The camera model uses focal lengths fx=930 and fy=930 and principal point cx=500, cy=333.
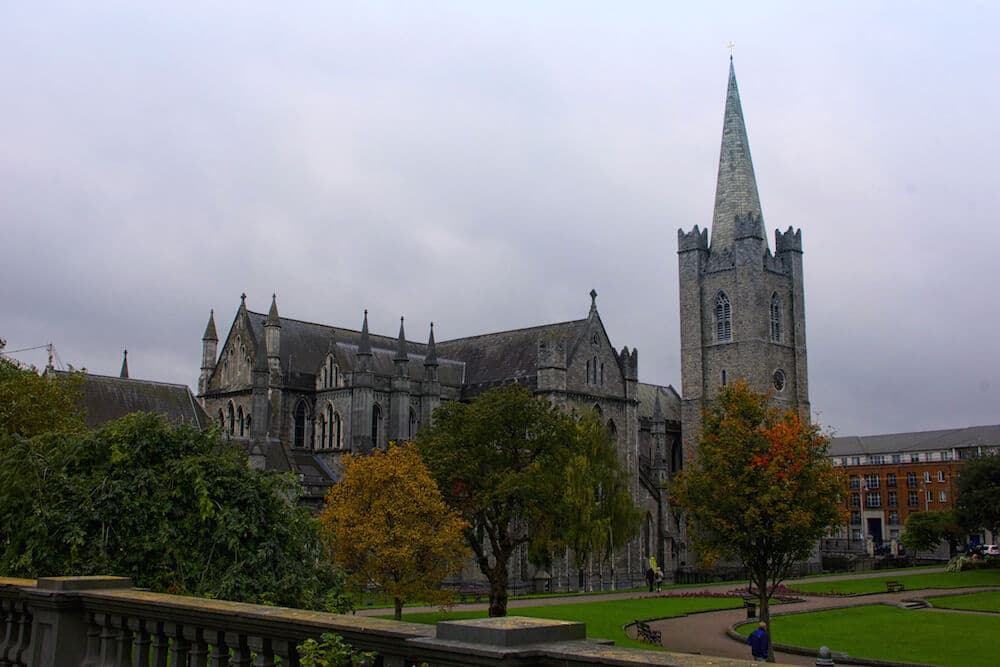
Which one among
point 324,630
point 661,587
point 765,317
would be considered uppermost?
point 765,317

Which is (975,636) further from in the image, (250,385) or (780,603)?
(250,385)

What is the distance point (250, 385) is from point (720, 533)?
1563 inches

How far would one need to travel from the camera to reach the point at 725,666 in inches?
226

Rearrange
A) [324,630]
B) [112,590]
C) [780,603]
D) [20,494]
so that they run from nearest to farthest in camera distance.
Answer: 1. [324,630]
2. [112,590]
3. [20,494]
4. [780,603]

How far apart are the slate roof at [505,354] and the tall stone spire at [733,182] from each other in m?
22.8

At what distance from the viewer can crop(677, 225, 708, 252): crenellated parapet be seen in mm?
85188

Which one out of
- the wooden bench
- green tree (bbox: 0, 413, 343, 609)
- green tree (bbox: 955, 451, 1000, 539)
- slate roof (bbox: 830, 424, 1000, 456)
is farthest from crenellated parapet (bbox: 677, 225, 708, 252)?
green tree (bbox: 0, 413, 343, 609)

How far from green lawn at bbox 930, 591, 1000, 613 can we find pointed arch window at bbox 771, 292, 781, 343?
32.3 m

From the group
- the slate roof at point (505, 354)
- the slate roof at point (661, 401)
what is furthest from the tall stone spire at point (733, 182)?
the slate roof at point (505, 354)

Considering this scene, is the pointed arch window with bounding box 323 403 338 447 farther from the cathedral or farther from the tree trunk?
the tree trunk

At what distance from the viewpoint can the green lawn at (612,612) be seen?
3528 cm

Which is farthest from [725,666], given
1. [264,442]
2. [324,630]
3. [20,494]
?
[264,442]

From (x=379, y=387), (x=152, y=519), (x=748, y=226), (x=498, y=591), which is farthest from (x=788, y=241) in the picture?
(x=152, y=519)

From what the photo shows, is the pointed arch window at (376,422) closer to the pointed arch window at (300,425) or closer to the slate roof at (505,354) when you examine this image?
the pointed arch window at (300,425)
